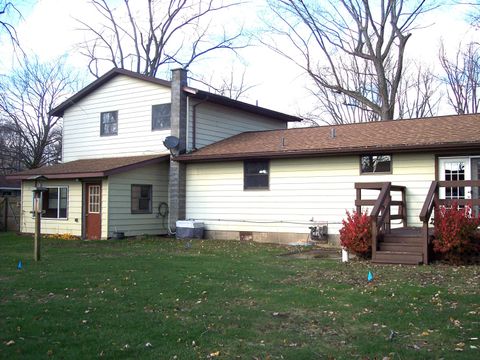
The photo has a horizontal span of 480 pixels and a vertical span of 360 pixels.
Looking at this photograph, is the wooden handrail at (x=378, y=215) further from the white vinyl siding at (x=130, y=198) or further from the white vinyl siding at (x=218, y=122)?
the white vinyl siding at (x=130, y=198)

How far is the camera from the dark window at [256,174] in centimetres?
1750

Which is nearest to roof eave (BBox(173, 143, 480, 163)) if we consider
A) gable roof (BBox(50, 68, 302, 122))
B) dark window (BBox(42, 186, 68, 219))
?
gable roof (BBox(50, 68, 302, 122))

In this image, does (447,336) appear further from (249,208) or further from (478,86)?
(478,86)

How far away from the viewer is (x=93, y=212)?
19.2 meters

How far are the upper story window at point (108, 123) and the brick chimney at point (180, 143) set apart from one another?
3.60 metres

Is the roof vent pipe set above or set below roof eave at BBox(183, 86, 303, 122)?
below

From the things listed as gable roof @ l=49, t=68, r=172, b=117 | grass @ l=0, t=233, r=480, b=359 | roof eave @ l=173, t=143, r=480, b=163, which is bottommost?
grass @ l=0, t=233, r=480, b=359

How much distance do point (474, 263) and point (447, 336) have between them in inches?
231

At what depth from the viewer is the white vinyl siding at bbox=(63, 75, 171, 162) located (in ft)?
67.2

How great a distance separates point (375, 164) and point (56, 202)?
40.9 feet

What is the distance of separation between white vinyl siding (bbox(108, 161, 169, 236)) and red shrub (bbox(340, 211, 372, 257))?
9.34 m

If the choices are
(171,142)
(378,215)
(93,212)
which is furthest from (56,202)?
(378,215)

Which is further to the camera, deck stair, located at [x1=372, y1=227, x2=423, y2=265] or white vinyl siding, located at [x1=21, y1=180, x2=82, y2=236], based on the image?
white vinyl siding, located at [x1=21, y1=180, x2=82, y2=236]

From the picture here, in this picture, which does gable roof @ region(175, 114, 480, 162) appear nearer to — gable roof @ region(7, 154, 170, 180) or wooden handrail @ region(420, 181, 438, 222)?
gable roof @ region(7, 154, 170, 180)
